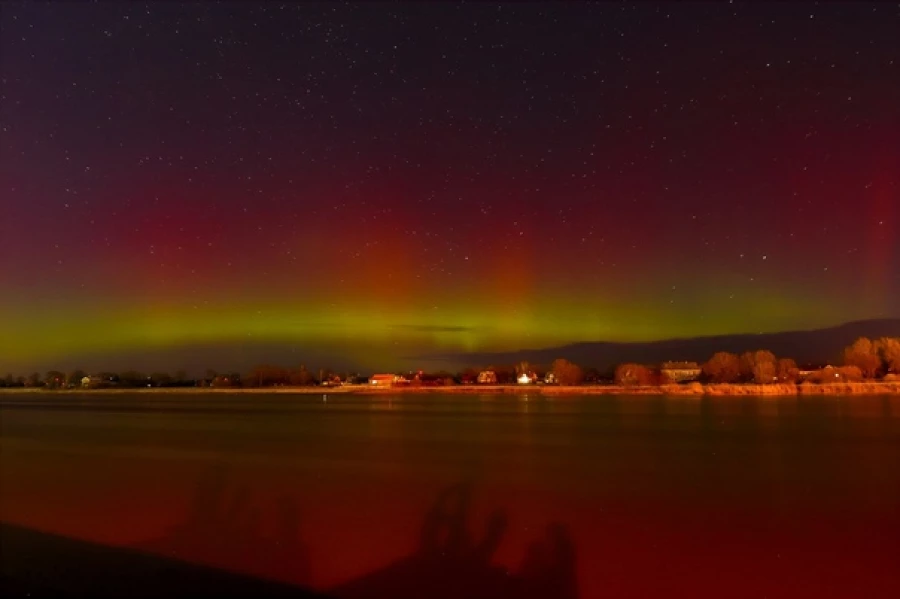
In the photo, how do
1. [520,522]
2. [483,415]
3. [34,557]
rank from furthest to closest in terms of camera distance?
1. [483,415]
2. [520,522]
3. [34,557]

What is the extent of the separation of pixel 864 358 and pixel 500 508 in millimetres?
104444

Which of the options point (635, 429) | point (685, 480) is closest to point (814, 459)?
point (685, 480)

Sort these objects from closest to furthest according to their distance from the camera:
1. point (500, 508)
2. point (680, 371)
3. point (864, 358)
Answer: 1. point (500, 508)
2. point (864, 358)
3. point (680, 371)

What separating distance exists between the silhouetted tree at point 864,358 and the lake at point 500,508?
72.6 m

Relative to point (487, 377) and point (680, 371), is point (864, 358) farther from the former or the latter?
point (487, 377)

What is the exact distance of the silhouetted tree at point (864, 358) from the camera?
345ft

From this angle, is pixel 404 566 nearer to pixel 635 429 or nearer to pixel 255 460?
pixel 255 460

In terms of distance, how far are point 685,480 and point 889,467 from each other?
834cm

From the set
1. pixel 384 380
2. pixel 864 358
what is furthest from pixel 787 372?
pixel 384 380

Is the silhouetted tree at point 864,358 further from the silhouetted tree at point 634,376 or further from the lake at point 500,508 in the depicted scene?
the lake at point 500,508

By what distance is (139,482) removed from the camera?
931 inches

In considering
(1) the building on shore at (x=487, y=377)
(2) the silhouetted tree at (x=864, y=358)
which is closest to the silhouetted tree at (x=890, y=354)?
(2) the silhouetted tree at (x=864, y=358)

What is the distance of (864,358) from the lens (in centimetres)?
10700

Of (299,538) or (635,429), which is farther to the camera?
(635,429)
